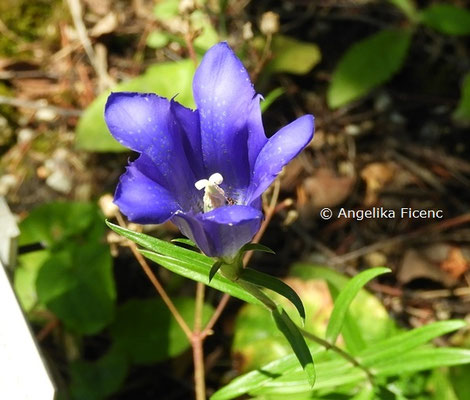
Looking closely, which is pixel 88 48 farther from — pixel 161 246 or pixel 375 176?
pixel 161 246

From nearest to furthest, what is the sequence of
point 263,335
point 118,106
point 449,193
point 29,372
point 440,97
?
1. point 118,106
2. point 29,372
3. point 263,335
4. point 449,193
5. point 440,97

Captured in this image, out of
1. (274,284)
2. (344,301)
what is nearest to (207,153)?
(274,284)

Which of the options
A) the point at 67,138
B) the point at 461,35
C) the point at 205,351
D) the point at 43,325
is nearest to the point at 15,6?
the point at 67,138

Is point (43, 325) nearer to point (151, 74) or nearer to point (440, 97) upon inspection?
point (151, 74)

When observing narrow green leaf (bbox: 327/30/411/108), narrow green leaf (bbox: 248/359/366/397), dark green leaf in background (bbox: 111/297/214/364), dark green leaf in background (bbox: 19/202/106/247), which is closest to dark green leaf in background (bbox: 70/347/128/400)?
dark green leaf in background (bbox: 111/297/214/364)

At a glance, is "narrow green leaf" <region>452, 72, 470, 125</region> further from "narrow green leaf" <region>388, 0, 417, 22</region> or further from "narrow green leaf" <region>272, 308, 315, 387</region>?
"narrow green leaf" <region>272, 308, 315, 387</region>
